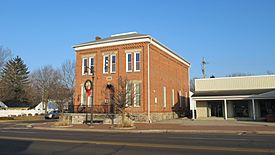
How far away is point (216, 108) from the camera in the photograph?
3788 cm

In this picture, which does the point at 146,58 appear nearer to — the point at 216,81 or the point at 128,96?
the point at 128,96

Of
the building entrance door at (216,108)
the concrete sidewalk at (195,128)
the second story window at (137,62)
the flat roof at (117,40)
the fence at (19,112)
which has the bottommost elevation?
the concrete sidewalk at (195,128)

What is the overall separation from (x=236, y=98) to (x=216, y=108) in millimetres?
5488

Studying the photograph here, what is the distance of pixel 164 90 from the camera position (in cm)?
3553

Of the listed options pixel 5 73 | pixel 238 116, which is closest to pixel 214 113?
pixel 238 116

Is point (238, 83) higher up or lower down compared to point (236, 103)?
higher up

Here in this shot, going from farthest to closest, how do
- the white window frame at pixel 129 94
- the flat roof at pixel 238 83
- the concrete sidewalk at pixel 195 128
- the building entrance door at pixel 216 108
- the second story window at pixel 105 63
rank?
the building entrance door at pixel 216 108 → the flat roof at pixel 238 83 → the second story window at pixel 105 63 → the white window frame at pixel 129 94 → the concrete sidewalk at pixel 195 128

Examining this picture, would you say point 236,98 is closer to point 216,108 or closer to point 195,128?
point 216,108

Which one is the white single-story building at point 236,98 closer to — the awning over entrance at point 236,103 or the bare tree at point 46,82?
the awning over entrance at point 236,103

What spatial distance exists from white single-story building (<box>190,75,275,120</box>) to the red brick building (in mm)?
4499

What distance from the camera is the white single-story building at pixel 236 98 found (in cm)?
3294

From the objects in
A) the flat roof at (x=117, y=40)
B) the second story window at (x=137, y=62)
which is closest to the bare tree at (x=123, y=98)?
the second story window at (x=137, y=62)

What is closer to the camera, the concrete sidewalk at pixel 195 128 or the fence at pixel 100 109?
the concrete sidewalk at pixel 195 128

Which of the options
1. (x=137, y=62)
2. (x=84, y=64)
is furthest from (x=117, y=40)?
(x=84, y=64)
